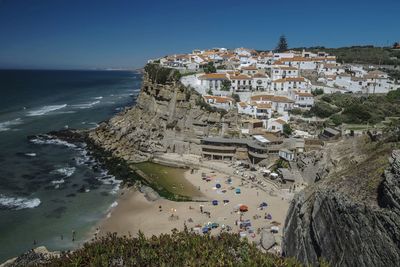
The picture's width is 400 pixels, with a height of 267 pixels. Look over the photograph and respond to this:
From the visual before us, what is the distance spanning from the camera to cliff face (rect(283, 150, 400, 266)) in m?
11.4

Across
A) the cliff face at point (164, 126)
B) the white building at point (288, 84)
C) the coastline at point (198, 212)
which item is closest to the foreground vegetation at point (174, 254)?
the coastline at point (198, 212)

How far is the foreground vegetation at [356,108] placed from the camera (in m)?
48.1

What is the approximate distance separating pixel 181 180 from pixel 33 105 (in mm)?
61819

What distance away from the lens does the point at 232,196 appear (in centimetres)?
3428

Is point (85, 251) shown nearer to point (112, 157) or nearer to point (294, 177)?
point (294, 177)

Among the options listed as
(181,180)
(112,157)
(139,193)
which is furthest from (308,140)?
(112,157)

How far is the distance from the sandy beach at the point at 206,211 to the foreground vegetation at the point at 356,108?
63.0 feet

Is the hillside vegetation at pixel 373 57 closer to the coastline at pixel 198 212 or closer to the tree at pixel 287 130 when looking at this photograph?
the tree at pixel 287 130

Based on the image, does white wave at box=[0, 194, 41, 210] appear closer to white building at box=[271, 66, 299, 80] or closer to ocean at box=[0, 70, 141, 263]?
ocean at box=[0, 70, 141, 263]

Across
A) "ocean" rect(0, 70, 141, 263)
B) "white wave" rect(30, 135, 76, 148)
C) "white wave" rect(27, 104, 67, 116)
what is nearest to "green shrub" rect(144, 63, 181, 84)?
"ocean" rect(0, 70, 141, 263)

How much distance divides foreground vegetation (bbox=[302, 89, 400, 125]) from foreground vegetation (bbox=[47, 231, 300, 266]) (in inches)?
1488

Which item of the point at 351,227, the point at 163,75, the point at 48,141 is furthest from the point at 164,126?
the point at 351,227

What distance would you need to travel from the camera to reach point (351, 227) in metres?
12.7

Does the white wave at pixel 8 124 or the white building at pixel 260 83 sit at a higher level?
the white building at pixel 260 83
